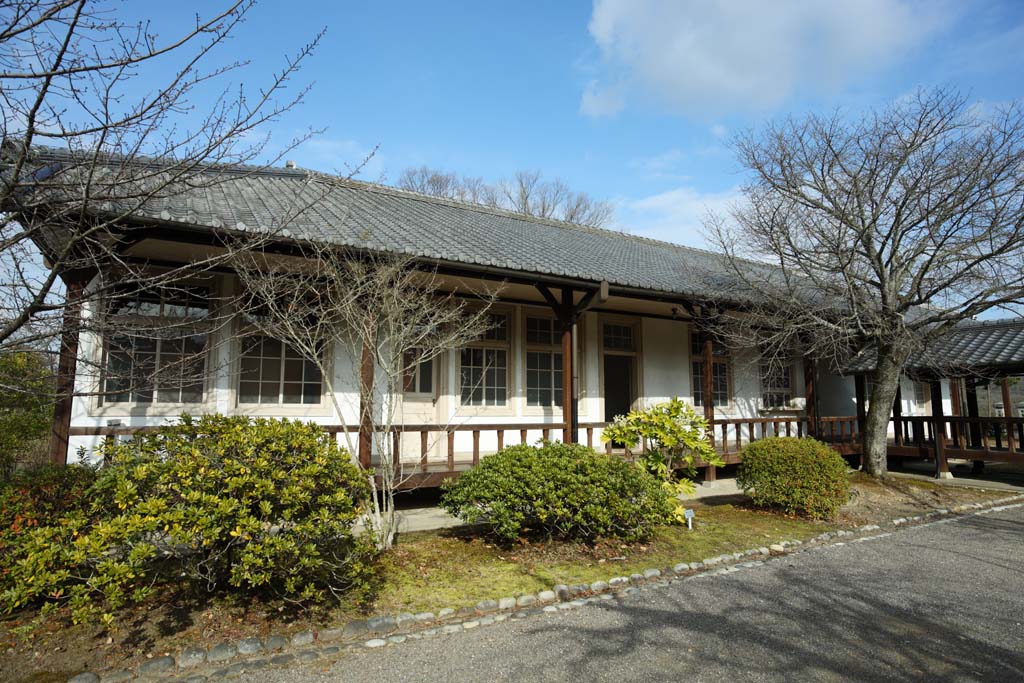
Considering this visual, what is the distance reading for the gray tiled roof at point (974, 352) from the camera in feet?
35.4

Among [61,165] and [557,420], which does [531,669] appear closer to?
[61,165]

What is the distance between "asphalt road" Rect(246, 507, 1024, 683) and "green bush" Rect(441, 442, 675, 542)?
0.92 m

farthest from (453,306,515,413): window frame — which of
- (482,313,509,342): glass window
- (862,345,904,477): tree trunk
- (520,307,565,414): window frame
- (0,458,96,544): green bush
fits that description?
(862,345,904,477): tree trunk

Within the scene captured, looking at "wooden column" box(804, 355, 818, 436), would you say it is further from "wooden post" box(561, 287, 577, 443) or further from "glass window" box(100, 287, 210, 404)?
"glass window" box(100, 287, 210, 404)

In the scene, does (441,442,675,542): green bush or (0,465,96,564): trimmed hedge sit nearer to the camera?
(0,465,96,564): trimmed hedge

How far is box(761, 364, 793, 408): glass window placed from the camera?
43.1ft

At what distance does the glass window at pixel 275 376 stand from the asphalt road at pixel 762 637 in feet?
17.0

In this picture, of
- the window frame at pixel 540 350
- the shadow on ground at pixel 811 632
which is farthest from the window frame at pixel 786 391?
the shadow on ground at pixel 811 632

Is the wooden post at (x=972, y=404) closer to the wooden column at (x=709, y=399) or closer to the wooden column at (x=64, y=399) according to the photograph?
the wooden column at (x=709, y=399)

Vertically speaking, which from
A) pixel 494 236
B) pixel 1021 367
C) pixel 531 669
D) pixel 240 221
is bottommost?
pixel 531 669

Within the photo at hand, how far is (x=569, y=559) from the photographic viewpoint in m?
5.41

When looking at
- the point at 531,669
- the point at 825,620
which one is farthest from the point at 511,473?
the point at 825,620

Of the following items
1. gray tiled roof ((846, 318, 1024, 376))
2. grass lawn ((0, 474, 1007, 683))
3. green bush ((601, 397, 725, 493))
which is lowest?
grass lawn ((0, 474, 1007, 683))

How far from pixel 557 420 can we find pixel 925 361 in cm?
740
